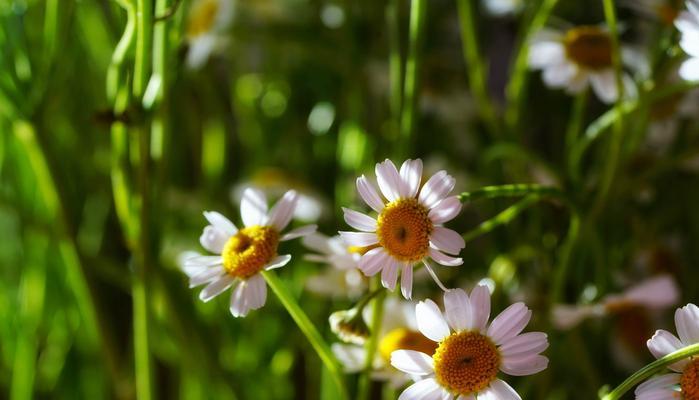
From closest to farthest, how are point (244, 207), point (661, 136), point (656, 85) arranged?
1. point (244, 207)
2. point (656, 85)
3. point (661, 136)

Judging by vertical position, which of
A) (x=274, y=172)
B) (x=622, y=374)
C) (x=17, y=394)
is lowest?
(x=622, y=374)

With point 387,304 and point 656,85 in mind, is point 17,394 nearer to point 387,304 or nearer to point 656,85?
point 387,304

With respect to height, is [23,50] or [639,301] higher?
[23,50]

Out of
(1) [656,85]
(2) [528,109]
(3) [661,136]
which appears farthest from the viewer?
(2) [528,109]

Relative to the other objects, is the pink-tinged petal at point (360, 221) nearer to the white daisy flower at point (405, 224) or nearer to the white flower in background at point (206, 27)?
the white daisy flower at point (405, 224)

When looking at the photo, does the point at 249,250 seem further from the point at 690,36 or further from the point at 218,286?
the point at 690,36

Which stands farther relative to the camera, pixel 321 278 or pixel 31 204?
pixel 31 204

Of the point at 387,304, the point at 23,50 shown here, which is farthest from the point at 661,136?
the point at 23,50
